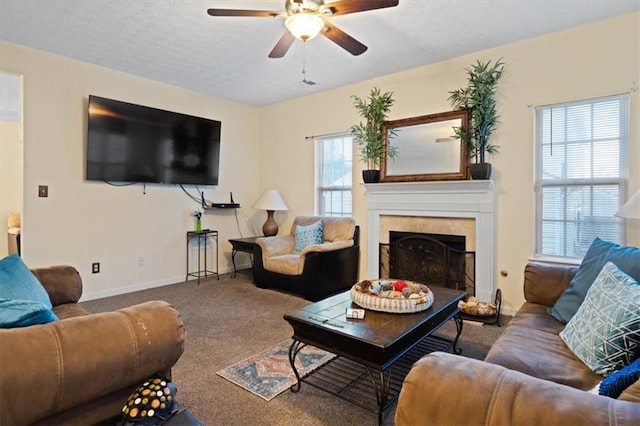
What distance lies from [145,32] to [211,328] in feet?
8.98

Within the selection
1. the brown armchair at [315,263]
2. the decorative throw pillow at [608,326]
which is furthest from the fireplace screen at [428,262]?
the decorative throw pillow at [608,326]

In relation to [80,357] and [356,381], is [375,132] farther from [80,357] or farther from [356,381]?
[80,357]

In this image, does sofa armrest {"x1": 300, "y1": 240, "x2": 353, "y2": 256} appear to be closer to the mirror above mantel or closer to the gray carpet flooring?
the gray carpet flooring

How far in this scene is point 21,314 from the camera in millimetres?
1180

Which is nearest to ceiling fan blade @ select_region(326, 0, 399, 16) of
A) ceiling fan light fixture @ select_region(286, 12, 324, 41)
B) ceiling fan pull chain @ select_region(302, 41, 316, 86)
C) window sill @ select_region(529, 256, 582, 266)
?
ceiling fan light fixture @ select_region(286, 12, 324, 41)

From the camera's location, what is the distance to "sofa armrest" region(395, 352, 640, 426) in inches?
30.8

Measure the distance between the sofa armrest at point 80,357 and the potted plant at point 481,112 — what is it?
3.12 metres

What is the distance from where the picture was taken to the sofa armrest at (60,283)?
2.23m

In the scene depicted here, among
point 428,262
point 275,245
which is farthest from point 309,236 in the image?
point 428,262

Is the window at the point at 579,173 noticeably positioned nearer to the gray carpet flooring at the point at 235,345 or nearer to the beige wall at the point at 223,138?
the beige wall at the point at 223,138

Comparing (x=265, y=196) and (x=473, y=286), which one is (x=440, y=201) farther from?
(x=265, y=196)

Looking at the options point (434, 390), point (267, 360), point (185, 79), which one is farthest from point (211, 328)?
point (185, 79)

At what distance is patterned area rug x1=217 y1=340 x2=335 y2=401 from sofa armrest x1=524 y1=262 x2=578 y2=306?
145cm

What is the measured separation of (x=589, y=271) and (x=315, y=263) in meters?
2.48
